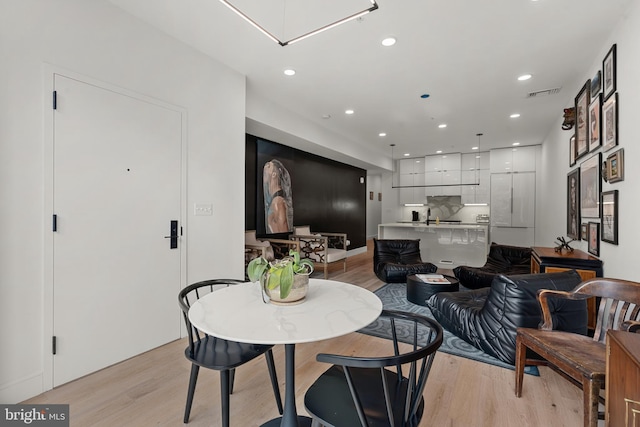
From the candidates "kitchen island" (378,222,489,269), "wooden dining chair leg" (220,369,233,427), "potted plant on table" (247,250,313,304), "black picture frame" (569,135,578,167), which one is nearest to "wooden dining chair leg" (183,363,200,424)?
"wooden dining chair leg" (220,369,233,427)

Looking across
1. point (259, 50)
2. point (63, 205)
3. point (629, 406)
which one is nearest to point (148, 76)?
point (259, 50)

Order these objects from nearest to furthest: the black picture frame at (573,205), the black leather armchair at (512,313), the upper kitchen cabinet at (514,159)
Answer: the black leather armchair at (512,313) → the black picture frame at (573,205) → the upper kitchen cabinet at (514,159)

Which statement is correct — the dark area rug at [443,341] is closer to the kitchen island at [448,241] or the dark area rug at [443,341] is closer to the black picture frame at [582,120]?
the kitchen island at [448,241]

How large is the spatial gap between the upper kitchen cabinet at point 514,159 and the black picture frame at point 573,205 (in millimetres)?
3312

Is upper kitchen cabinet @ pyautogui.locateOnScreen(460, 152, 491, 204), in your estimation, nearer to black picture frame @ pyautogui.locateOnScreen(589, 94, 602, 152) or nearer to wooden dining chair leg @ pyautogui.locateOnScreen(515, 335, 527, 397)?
black picture frame @ pyautogui.locateOnScreen(589, 94, 602, 152)

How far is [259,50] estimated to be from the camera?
305cm

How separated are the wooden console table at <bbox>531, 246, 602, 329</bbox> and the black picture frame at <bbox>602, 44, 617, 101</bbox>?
5.01 ft

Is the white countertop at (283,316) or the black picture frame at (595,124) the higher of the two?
the black picture frame at (595,124)

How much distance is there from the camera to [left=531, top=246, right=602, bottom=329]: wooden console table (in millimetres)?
2951

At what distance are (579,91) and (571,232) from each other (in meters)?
1.81

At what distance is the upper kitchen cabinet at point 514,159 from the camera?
23.7 ft

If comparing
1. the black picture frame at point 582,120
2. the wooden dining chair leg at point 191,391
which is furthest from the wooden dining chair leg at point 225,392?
the black picture frame at point 582,120

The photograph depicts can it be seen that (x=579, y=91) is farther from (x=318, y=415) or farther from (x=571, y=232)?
(x=318, y=415)

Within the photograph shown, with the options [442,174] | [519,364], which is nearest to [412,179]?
[442,174]
